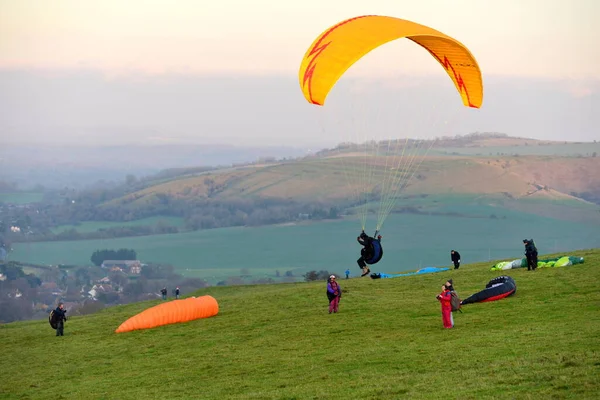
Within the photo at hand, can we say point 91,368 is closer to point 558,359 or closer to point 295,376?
point 295,376

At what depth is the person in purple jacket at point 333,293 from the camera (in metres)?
31.1

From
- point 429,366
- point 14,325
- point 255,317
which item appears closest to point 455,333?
point 429,366

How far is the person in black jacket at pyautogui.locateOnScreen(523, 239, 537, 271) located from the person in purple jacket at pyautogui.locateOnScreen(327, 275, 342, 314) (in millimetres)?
9305

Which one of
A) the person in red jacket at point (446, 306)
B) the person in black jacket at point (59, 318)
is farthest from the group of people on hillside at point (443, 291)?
the person in black jacket at point (59, 318)

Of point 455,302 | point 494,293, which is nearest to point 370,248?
point 455,302

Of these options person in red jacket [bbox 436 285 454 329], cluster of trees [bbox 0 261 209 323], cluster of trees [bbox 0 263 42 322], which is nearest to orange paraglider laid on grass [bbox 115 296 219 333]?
person in red jacket [bbox 436 285 454 329]

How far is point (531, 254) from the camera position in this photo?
3700cm

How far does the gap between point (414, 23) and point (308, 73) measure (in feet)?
13.5

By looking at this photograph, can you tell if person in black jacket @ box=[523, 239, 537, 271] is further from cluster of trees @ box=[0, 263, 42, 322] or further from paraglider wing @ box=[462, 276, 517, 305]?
cluster of trees @ box=[0, 263, 42, 322]

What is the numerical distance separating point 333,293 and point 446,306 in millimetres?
6114

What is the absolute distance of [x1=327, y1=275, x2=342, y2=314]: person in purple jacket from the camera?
102 ft

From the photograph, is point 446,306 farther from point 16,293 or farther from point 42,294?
point 42,294

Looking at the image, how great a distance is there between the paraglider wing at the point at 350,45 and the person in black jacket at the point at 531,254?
26.6 ft

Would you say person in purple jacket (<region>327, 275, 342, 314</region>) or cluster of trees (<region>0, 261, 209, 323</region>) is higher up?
person in purple jacket (<region>327, 275, 342, 314</region>)
